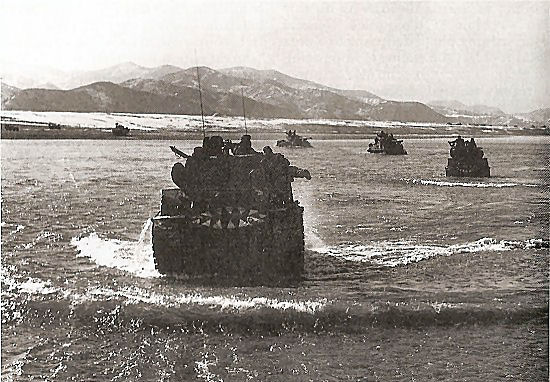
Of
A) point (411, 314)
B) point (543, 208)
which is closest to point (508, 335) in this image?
point (411, 314)

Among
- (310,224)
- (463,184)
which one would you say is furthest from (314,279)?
(463,184)

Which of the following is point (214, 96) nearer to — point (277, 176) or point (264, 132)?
point (264, 132)

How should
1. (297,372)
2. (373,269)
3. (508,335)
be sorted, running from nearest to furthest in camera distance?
(297,372) → (508,335) → (373,269)

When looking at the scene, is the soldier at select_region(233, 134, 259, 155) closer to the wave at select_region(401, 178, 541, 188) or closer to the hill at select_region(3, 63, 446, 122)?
the hill at select_region(3, 63, 446, 122)

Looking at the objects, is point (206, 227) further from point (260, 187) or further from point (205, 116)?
point (205, 116)

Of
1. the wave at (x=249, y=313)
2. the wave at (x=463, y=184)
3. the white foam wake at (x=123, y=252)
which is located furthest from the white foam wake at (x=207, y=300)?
the wave at (x=463, y=184)

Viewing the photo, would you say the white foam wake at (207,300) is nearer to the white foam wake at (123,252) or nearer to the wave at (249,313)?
the wave at (249,313)

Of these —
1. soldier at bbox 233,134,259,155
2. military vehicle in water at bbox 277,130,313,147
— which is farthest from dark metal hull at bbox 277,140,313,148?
soldier at bbox 233,134,259,155
